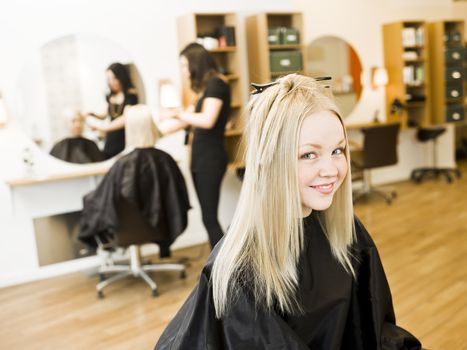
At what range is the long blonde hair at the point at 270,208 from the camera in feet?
3.30

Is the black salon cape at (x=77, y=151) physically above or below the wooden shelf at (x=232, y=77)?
below

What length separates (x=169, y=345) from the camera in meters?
1.11

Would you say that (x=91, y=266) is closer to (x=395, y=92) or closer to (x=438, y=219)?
(x=438, y=219)

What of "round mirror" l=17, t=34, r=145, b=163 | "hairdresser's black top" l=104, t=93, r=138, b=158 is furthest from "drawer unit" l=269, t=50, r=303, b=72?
"hairdresser's black top" l=104, t=93, r=138, b=158

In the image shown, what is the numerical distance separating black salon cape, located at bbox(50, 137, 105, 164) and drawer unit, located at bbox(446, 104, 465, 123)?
4.28 m

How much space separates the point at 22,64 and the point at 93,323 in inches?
72.7

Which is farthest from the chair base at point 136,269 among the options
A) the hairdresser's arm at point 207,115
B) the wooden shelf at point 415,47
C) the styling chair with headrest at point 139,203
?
the wooden shelf at point 415,47

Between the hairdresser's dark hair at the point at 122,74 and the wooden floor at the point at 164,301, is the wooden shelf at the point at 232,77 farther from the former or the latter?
the wooden floor at the point at 164,301

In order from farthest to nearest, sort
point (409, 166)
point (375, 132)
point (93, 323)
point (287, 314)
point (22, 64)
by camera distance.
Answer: point (409, 166) → point (375, 132) → point (22, 64) → point (93, 323) → point (287, 314)

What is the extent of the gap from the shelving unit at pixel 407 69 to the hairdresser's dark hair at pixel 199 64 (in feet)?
11.1

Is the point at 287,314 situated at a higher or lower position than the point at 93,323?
higher

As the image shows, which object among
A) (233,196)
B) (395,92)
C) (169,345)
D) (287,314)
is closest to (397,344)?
(287,314)

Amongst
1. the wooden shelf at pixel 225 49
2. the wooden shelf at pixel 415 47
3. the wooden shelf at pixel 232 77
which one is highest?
the wooden shelf at pixel 225 49

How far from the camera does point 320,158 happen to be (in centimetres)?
104
